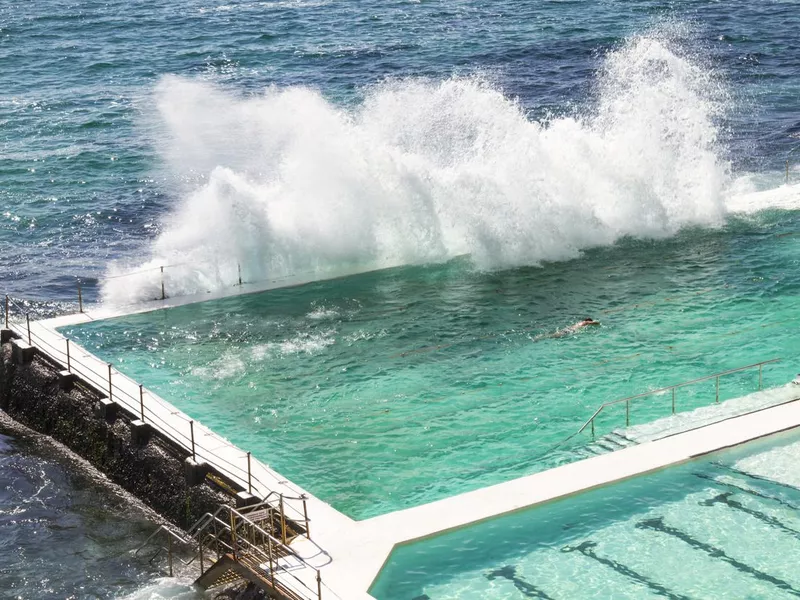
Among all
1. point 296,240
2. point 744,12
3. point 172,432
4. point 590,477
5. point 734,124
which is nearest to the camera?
point 590,477

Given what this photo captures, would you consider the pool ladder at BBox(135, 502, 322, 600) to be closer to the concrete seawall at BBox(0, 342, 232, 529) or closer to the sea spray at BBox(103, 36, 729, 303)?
the concrete seawall at BBox(0, 342, 232, 529)

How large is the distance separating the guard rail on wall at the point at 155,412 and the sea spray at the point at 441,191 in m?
3.93

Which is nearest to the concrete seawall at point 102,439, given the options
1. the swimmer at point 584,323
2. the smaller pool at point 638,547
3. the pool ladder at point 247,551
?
the pool ladder at point 247,551

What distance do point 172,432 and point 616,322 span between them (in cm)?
963

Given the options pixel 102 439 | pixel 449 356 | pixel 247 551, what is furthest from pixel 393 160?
pixel 247 551

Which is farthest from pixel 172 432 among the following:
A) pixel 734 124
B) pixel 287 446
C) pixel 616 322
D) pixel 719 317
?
pixel 734 124

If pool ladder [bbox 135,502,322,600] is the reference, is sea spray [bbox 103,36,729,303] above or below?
above

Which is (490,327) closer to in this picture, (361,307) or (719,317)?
(361,307)

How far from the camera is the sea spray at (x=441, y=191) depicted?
28375mm

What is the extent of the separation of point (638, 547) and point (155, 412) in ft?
27.6

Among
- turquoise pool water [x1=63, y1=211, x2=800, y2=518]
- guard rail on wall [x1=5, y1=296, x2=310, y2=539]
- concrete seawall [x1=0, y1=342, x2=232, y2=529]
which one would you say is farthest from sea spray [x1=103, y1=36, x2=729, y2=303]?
concrete seawall [x1=0, y1=342, x2=232, y2=529]

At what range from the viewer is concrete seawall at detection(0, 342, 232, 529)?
18.1m

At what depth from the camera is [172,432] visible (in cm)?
1909

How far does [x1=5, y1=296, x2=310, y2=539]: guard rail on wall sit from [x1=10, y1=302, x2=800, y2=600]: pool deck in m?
0.03
